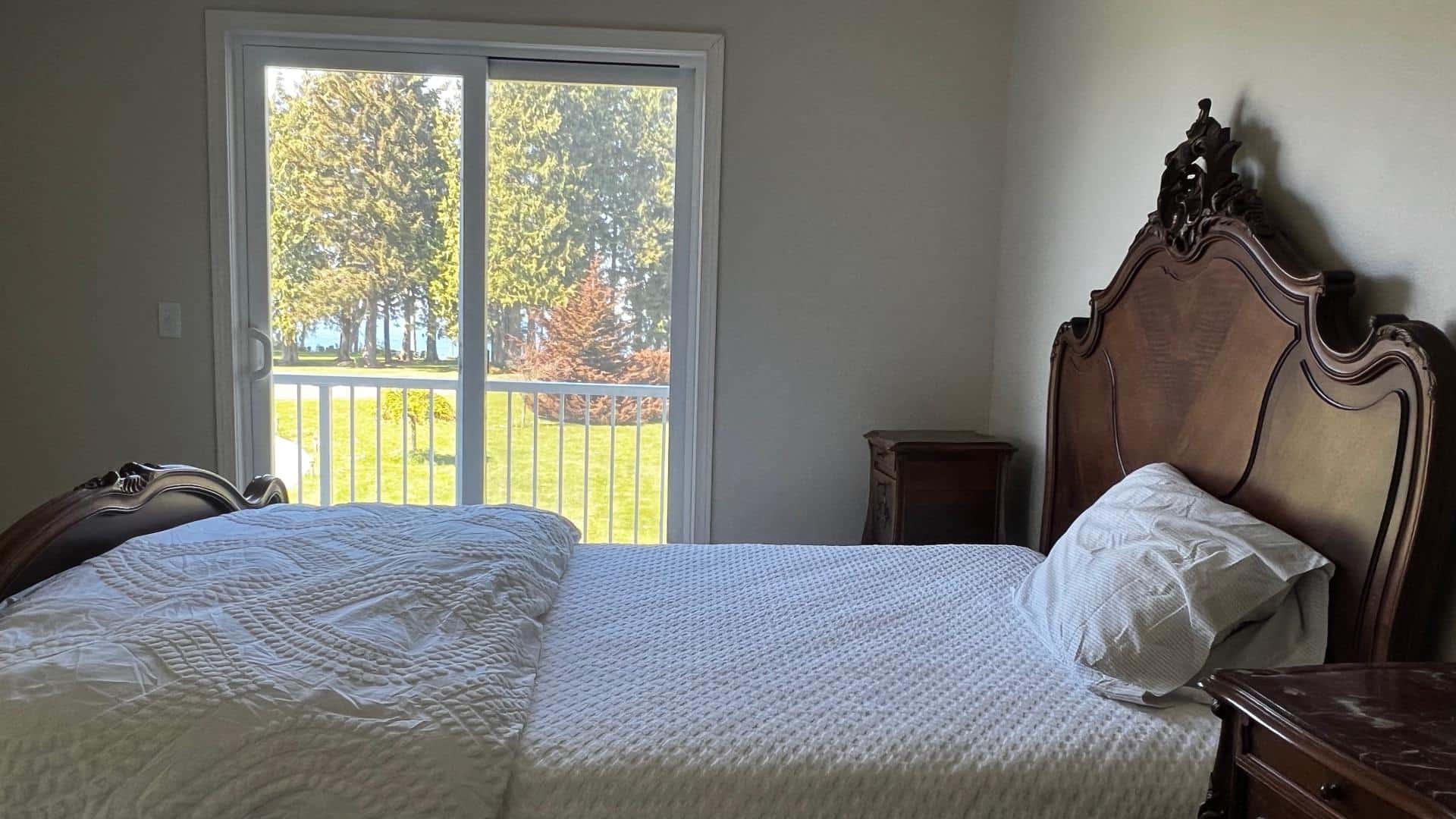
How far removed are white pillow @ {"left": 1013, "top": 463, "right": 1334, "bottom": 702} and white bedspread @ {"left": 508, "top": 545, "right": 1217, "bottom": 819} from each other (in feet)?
0.19

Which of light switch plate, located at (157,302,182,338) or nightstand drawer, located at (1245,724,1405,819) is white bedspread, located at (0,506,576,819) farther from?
light switch plate, located at (157,302,182,338)

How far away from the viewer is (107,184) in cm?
309

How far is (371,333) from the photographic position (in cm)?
331

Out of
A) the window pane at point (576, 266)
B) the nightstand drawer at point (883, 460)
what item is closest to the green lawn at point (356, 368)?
the window pane at point (576, 266)

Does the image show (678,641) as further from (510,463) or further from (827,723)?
(510,463)

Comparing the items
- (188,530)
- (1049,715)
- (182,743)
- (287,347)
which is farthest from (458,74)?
(1049,715)

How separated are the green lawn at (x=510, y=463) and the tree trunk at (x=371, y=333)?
96 mm

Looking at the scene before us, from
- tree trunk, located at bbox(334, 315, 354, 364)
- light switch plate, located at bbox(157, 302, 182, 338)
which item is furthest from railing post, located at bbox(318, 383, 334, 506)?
light switch plate, located at bbox(157, 302, 182, 338)

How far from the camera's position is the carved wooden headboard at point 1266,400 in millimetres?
1375

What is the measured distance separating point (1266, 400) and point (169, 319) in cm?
319

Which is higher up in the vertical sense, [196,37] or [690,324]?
[196,37]

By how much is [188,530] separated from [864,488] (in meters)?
2.15

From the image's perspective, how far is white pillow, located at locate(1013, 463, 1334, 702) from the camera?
1.48 metres

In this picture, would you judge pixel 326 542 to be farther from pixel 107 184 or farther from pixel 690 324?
pixel 107 184
